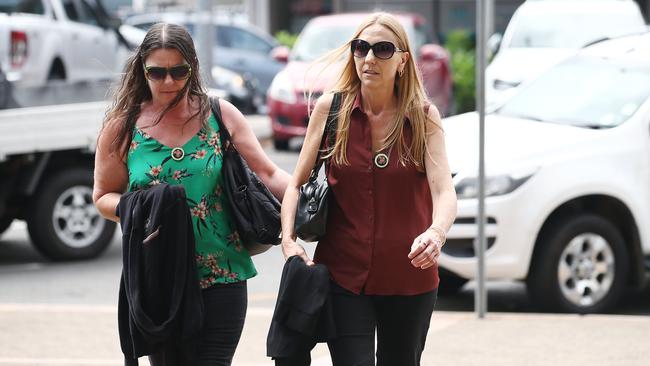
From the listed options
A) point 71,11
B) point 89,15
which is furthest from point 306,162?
point 71,11

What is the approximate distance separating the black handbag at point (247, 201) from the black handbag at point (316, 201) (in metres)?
0.10

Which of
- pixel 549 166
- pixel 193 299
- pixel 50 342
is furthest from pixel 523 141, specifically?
pixel 193 299

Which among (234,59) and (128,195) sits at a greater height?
(128,195)

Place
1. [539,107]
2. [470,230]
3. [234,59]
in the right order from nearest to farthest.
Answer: [470,230]
[539,107]
[234,59]

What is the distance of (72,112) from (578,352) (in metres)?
5.20

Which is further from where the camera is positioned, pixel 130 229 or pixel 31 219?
pixel 31 219

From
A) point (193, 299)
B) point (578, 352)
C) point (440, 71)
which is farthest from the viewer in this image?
point (440, 71)

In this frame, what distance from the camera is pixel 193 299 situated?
14.0 ft

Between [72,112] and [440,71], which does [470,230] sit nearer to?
[72,112]

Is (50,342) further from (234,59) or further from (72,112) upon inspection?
(234,59)

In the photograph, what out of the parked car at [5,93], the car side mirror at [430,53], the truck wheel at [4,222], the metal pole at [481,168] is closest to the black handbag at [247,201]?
the metal pole at [481,168]

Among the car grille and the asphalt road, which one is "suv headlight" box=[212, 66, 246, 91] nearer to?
the asphalt road

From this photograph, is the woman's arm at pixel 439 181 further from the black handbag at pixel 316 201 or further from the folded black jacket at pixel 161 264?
the folded black jacket at pixel 161 264

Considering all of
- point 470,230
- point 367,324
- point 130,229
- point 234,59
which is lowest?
point 234,59
